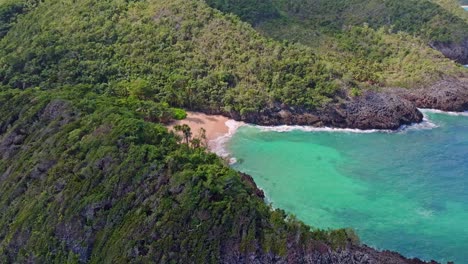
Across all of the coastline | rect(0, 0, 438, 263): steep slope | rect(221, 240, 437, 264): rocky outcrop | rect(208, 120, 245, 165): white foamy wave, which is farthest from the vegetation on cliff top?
rect(208, 120, 245, 165): white foamy wave

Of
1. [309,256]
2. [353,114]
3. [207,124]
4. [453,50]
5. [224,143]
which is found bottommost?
[207,124]

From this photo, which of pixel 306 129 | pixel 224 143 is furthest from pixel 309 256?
pixel 306 129

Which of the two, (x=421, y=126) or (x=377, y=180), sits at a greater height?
(x=377, y=180)

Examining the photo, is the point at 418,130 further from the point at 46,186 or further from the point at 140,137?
the point at 46,186

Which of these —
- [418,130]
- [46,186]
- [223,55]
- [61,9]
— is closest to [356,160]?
[418,130]

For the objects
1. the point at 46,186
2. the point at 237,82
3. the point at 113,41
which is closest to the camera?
the point at 46,186

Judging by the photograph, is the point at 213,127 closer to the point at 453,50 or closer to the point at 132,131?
the point at 132,131

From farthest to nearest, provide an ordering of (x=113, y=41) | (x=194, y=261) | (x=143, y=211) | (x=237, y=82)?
(x=113, y=41)
(x=237, y=82)
(x=143, y=211)
(x=194, y=261)
